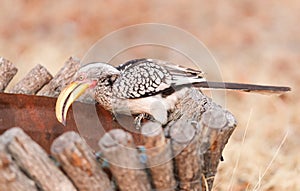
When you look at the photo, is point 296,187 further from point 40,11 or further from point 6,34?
point 40,11

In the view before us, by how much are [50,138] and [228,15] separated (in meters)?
4.29

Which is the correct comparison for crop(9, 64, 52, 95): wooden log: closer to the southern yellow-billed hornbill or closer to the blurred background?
the southern yellow-billed hornbill

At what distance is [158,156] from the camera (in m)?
1.63

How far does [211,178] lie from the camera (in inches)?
77.4

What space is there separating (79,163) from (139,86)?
70 centimetres

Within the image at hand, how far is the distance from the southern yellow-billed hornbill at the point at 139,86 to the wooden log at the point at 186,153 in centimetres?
51

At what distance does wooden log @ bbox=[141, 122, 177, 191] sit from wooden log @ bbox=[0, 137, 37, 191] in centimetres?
31

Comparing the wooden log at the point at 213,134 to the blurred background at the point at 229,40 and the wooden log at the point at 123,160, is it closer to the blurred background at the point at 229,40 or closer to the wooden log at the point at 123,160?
the wooden log at the point at 123,160

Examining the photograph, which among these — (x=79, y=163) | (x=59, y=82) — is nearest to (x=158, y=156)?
(x=79, y=163)

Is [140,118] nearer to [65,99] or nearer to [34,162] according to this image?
[65,99]

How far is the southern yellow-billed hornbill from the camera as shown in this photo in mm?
2264

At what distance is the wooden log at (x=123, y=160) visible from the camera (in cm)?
158

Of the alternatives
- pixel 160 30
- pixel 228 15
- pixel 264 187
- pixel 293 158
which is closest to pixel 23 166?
pixel 264 187

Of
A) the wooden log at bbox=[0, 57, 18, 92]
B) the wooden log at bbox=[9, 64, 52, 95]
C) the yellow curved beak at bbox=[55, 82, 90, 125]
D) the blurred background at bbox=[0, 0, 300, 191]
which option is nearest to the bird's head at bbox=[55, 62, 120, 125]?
the yellow curved beak at bbox=[55, 82, 90, 125]
